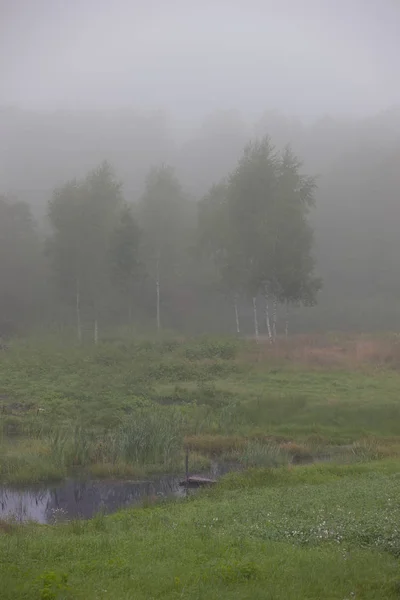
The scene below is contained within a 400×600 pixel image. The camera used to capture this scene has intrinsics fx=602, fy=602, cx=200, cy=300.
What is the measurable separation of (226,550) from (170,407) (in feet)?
59.2

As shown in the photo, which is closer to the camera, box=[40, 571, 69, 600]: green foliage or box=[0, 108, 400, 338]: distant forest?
box=[40, 571, 69, 600]: green foliage

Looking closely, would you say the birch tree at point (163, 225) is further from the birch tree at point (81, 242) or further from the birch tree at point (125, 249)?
the birch tree at point (125, 249)

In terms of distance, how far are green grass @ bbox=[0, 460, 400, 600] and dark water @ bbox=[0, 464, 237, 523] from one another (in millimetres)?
1988

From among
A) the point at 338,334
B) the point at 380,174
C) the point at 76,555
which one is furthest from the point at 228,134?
the point at 76,555

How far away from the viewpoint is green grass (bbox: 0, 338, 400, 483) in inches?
858

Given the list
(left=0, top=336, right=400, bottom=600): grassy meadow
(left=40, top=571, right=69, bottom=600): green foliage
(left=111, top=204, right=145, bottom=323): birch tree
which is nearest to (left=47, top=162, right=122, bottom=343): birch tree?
(left=111, top=204, right=145, bottom=323): birch tree

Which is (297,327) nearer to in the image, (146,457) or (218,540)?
(146,457)

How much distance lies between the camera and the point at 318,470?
65.0 ft

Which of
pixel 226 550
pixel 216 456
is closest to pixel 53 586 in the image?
pixel 226 550

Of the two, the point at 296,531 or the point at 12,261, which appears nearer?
the point at 296,531

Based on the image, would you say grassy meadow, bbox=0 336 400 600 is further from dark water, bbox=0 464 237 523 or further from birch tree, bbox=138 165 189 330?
birch tree, bbox=138 165 189 330

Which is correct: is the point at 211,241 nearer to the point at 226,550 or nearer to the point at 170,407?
the point at 170,407

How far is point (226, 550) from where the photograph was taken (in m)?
11.2

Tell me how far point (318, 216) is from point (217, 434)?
7183cm
